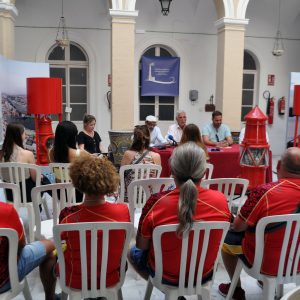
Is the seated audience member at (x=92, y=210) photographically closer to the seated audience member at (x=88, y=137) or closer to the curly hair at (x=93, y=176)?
the curly hair at (x=93, y=176)

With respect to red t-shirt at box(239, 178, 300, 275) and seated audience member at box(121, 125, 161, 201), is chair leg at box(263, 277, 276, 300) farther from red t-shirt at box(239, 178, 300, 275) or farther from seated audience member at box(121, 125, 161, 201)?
seated audience member at box(121, 125, 161, 201)

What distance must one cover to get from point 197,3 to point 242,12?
6.12 ft

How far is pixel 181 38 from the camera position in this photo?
8.82 meters

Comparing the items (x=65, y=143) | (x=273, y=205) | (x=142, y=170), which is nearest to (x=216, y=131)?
(x=142, y=170)

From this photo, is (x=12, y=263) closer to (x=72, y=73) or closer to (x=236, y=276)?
(x=236, y=276)

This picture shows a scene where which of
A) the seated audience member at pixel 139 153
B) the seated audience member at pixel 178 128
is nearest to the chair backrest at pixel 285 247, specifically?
the seated audience member at pixel 139 153

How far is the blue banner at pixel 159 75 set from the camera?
8.71 metres

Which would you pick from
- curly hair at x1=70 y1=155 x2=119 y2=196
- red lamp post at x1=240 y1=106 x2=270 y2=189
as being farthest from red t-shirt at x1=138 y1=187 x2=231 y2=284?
red lamp post at x1=240 y1=106 x2=270 y2=189

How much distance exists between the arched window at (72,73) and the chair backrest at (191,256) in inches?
282

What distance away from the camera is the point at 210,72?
9000mm

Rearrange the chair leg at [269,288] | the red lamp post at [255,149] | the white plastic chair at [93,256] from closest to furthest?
the white plastic chair at [93,256] → the chair leg at [269,288] → the red lamp post at [255,149]

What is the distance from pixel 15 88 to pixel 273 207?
498 centimetres

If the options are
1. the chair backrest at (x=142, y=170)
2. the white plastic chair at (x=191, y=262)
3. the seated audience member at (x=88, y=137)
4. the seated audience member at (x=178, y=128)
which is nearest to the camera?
the white plastic chair at (x=191, y=262)

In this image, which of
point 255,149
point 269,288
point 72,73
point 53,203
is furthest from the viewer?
point 72,73
